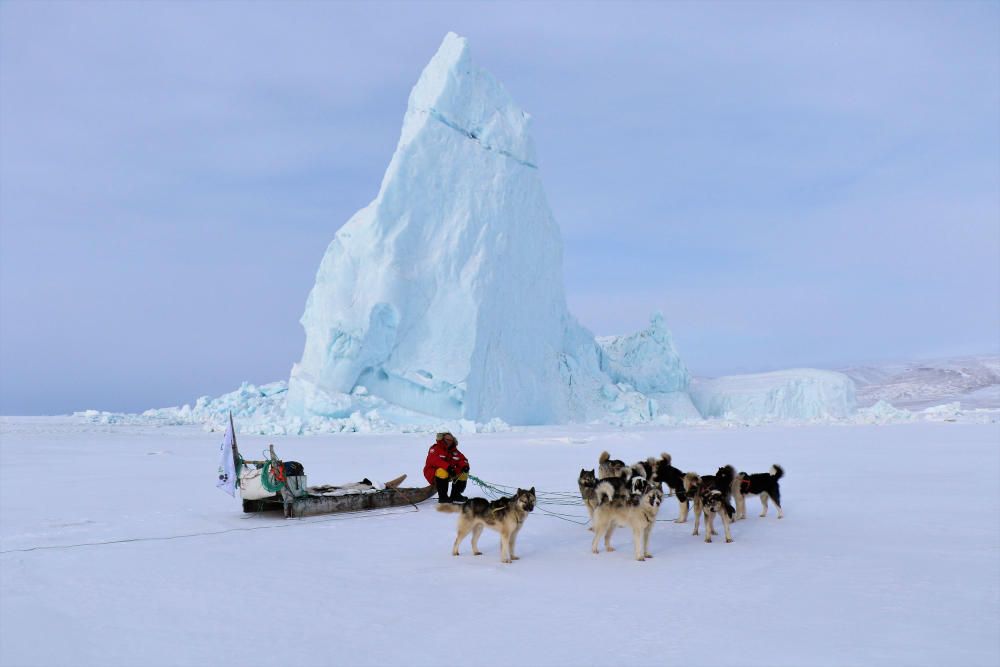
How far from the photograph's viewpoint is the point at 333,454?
1518cm

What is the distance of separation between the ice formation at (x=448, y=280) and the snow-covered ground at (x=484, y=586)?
14583mm

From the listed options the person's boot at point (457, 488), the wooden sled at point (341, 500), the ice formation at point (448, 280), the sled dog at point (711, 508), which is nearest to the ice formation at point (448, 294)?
the ice formation at point (448, 280)

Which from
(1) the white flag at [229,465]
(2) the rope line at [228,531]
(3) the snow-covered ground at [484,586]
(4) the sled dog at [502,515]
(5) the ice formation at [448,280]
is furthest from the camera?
(5) the ice formation at [448,280]

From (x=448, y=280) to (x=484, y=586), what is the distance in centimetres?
2070

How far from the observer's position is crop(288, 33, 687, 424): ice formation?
2422 centimetres

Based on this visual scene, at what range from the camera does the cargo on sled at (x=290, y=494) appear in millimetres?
7559

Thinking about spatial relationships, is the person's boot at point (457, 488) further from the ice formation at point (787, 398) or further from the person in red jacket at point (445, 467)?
the ice formation at point (787, 398)

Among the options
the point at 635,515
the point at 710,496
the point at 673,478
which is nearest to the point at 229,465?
the point at 635,515

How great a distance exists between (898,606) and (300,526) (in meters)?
5.16

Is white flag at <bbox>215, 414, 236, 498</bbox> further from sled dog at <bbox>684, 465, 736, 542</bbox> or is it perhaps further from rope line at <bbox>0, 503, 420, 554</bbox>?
sled dog at <bbox>684, 465, 736, 542</bbox>

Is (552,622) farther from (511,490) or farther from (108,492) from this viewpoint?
(108,492)

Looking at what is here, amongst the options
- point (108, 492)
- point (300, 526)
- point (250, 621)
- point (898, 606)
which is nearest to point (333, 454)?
point (108, 492)

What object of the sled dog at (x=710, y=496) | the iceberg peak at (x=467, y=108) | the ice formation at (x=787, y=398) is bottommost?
the sled dog at (x=710, y=496)

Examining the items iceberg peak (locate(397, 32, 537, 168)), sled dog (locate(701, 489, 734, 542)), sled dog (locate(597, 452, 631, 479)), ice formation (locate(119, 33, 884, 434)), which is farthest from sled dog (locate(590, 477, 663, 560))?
iceberg peak (locate(397, 32, 537, 168))
